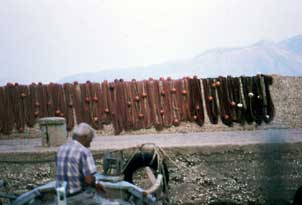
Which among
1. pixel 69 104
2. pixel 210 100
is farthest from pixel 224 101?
pixel 69 104

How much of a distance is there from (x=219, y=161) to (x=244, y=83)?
3674 mm

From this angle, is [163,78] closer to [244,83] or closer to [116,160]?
[244,83]

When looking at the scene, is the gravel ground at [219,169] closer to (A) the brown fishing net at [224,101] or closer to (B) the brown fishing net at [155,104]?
(A) the brown fishing net at [224,101]

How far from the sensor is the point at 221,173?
11.9 meters

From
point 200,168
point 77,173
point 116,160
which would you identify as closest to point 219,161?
point 200,168

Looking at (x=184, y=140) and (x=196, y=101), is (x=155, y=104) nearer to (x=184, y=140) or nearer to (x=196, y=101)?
(x=196, y=101)

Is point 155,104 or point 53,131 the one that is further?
point 155,104

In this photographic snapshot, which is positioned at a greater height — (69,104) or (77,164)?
(69,104)

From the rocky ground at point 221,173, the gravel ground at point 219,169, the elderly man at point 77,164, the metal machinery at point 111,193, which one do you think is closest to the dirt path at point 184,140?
the gravel ground at point 219,169

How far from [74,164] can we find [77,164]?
0.11 feet

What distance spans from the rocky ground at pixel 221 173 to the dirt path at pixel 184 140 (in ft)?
0.65

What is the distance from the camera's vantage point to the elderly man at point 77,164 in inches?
275

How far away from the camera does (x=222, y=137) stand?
1301 cm

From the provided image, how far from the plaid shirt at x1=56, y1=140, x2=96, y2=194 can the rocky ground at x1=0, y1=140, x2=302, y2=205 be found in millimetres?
4247
